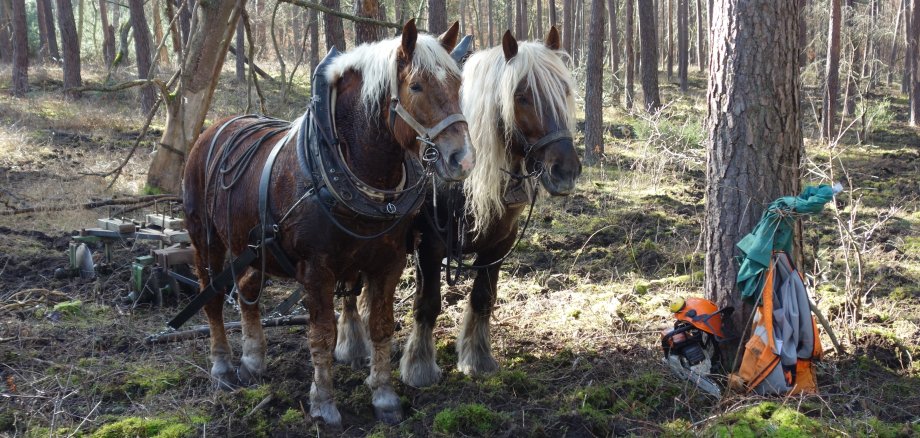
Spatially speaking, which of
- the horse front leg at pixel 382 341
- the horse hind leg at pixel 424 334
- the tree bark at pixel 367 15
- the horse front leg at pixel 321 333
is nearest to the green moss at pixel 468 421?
the horse front leg at pixel 382 341

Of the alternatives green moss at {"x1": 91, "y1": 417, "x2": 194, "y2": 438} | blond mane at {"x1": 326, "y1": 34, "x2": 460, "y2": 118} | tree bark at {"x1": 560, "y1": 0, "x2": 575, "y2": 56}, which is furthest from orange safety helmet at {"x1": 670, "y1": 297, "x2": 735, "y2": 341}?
tree bark at {"x1": 560, "y1": 0, "x2": 575, "y2": 56}

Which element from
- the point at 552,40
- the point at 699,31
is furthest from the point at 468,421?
the point at 699,31

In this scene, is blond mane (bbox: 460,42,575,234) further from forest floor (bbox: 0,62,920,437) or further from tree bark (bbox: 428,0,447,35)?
tree bark (bbox: 428,0,447,35)

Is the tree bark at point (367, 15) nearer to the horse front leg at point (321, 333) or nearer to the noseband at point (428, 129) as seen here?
the horse front leg at point (321, 333)

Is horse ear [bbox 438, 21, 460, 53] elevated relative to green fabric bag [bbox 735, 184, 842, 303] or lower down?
elevated

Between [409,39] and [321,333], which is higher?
[409,39]

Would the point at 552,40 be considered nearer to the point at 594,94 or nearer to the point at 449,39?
the point at 449,39

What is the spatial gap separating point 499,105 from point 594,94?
9779 mm

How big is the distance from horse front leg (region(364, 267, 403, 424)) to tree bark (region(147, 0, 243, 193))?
13.7ft

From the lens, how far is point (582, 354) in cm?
481

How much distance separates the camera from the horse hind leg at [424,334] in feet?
14.5

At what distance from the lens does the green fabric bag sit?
154 inches

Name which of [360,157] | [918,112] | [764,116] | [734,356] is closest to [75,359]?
[360,157]

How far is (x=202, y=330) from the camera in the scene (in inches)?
204
